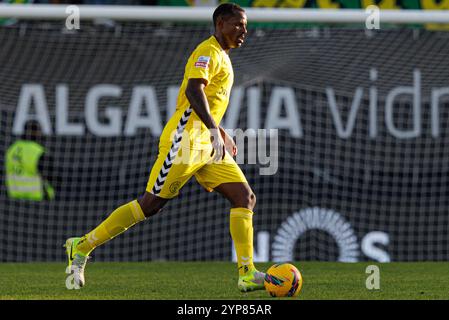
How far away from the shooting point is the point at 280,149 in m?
11.8

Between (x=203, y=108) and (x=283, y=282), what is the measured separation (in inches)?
43.8

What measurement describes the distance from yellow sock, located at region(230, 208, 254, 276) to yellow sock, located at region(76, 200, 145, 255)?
58cm

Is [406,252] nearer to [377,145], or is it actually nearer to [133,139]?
[377,145]

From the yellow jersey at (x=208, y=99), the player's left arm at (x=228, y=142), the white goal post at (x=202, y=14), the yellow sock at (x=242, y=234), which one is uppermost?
the white goal post at (x=202, y=14)

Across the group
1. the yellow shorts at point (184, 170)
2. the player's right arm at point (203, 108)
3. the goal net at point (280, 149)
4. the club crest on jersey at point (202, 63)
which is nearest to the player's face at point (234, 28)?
the club crest on jersey at point (202, 63)

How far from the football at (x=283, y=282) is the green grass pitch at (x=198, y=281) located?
6 centimetres

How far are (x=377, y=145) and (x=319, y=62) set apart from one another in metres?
1.05

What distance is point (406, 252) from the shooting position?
38.6 feet

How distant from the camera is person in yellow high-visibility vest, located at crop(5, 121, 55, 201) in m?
11.5

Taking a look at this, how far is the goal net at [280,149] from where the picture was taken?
457 inches

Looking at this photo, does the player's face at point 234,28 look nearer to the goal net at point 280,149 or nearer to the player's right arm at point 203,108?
the player's right arm at point 203,108
